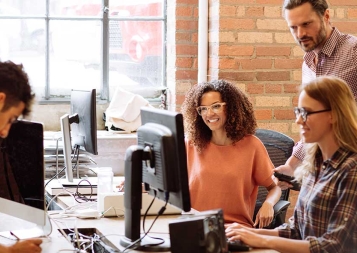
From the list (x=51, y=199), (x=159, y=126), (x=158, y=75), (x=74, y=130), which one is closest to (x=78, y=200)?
(x=51, y=199)

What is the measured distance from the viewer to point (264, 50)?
434cm

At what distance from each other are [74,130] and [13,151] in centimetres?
129

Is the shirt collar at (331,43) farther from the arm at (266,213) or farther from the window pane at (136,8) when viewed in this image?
the window pane at (136,8)

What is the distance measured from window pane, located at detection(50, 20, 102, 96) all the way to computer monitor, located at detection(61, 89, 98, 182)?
1095 mm

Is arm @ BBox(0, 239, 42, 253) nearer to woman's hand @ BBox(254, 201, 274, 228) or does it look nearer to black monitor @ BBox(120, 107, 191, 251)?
black monitor @ BBox(120, 107, 191, 251)

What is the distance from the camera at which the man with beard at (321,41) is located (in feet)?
10.5

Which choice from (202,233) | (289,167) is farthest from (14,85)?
(289,167)

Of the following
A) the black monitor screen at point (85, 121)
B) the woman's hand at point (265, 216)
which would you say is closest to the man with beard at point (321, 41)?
the woman's hand at point (265, 216)

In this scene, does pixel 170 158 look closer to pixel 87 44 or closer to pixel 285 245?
A: pixel 285 245

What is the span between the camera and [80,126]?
12.3 ft

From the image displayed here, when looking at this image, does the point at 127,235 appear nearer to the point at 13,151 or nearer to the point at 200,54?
the point at 13,151

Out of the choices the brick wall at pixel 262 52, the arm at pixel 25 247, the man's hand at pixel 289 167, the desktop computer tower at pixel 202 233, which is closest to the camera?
the desktop computer tower at pixel 202 233

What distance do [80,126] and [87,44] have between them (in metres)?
1.32

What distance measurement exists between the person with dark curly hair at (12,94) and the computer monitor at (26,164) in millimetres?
238
